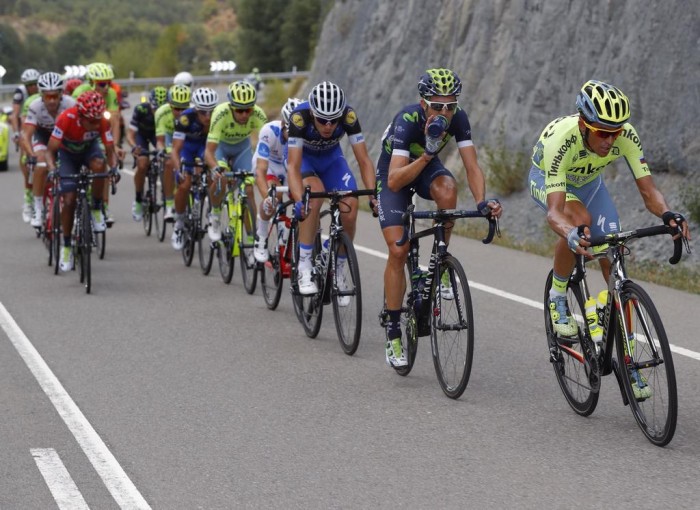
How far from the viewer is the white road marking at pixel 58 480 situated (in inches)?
245

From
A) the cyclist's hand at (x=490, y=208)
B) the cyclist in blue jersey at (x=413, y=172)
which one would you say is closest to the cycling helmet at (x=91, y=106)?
the cyclist in blue jersey at (x=413, y=172)

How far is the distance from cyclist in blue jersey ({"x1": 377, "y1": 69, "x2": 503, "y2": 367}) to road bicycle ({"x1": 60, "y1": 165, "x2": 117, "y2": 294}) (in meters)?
4.38

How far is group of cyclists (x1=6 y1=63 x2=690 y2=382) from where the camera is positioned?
7.50 metres

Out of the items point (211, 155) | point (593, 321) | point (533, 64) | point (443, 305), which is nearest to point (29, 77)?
point (211, 155)

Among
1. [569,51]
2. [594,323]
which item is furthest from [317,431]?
[569,51]

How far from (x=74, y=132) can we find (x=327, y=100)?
428 centimetres

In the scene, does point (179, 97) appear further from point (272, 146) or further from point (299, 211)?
point (299, 211)

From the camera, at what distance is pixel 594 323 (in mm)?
Result: 7359

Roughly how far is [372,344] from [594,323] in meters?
2.99

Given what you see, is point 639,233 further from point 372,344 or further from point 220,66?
point 220,66

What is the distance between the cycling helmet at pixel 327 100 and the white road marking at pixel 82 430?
2677 mm

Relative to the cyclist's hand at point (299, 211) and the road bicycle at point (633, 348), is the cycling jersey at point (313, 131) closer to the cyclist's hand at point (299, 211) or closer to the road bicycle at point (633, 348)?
the cyclist's hand at point (299, 211)

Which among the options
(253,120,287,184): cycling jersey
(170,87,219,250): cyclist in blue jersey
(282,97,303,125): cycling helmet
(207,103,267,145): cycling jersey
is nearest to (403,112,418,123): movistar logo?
(282,97,303,125): cycling helmet

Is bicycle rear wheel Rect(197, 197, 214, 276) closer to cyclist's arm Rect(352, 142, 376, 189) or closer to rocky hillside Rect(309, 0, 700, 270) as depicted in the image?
cyclist's arm Rect(352, 142, 376, 189)
